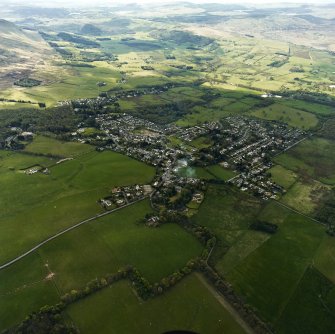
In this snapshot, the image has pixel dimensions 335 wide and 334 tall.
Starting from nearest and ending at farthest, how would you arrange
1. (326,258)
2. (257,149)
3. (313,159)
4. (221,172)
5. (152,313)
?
(152,313) < (326,258) < (221,172) < (313,159) < (257,149)

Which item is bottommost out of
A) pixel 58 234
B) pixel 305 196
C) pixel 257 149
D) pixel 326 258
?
pixel 257 149

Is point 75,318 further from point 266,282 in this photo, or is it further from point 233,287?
point 266,282

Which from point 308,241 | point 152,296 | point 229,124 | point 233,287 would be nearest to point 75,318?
point 152,296

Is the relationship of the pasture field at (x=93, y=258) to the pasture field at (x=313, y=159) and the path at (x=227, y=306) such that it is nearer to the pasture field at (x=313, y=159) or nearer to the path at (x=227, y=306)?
the path at (x=227, y=306)

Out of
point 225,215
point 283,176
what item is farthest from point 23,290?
point 283,176

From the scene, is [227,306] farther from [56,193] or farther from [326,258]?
[56,193]

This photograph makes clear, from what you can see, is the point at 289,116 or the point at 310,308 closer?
the point at 310,308

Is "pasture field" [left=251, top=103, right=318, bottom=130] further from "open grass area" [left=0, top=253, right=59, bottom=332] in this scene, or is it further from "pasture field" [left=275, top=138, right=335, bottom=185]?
"open grass area" [left=0, top=253, right=59, bottom=332]
